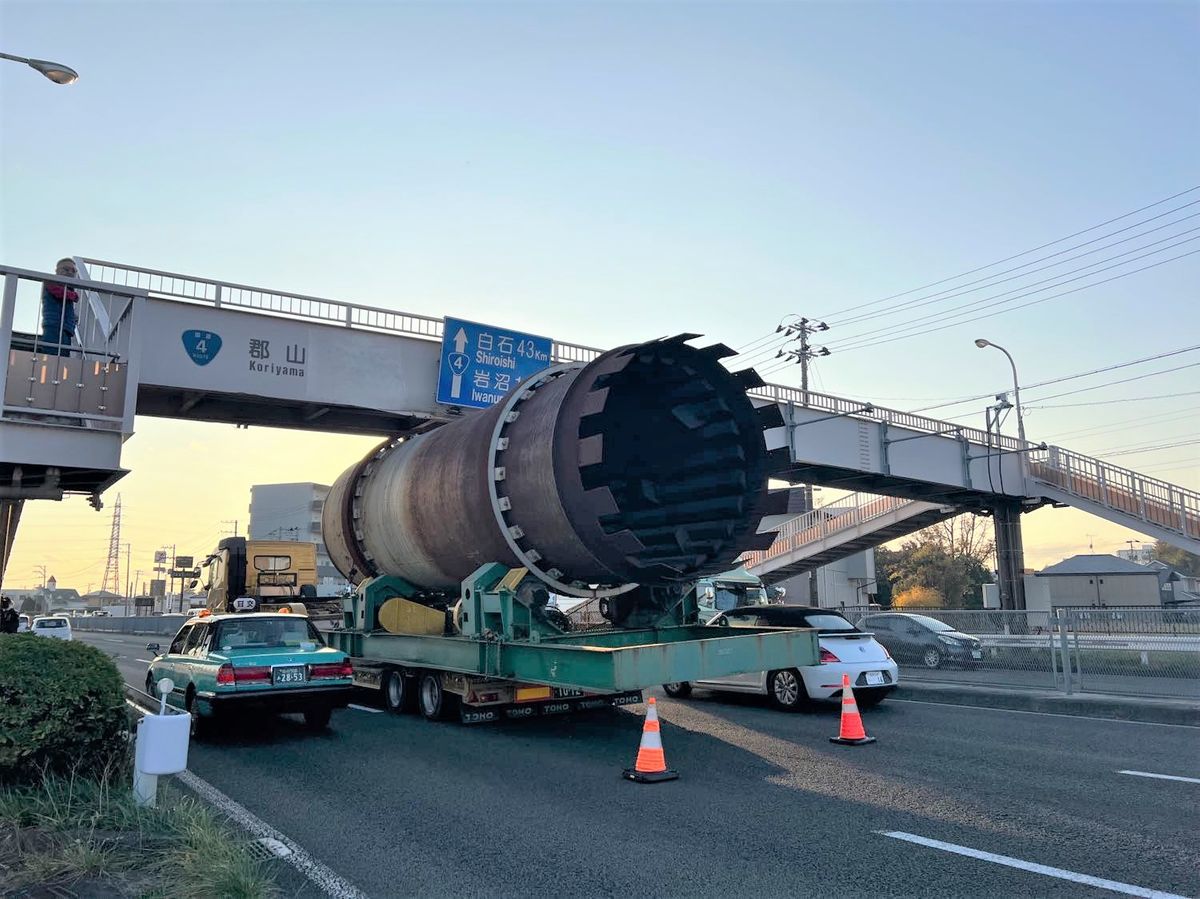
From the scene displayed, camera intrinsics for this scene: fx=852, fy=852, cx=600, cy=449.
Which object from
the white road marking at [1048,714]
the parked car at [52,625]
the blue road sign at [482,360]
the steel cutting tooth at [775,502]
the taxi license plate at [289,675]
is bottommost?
the white road marking at [1048,714]

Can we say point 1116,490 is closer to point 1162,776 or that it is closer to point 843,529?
point 843,529

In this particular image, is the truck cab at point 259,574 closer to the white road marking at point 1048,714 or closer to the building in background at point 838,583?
the white road marking at point 1048,714

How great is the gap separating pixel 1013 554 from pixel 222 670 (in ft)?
101

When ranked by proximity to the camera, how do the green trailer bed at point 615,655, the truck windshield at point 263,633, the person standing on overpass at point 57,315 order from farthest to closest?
the person standing on overpass at point 57,315 < the truck windshield at point 263,633 < the green trailer bed at point 615,655

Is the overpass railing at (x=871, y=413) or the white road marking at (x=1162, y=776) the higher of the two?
the overpass railing at (x=871, y=413)

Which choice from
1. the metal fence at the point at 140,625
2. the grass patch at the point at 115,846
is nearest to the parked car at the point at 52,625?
the metal fence at the point at 140,625

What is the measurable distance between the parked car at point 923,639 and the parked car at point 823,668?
3.33 m

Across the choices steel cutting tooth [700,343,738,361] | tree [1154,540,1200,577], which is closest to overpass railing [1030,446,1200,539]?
steel cutting tooth [700,343,738,361]

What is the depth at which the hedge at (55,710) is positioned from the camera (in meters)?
5.91

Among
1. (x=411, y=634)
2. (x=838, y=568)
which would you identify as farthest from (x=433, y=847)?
(x=838, y=568)

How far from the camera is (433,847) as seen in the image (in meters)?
5.56

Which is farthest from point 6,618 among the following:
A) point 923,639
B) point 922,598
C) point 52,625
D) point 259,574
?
point 922,598

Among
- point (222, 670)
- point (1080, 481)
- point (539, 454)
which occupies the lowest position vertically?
point (222, 670)

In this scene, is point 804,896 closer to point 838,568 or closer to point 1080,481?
point 1080,481
